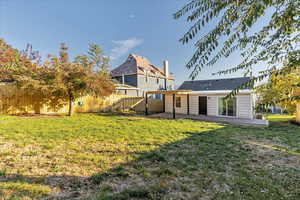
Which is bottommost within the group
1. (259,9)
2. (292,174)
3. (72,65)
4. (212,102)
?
(292,174)

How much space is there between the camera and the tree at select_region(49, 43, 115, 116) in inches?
316

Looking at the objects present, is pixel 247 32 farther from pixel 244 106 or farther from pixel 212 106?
pixel 212 106

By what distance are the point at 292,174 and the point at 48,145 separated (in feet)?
18.3

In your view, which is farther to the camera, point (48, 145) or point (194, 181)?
point (48, 145)

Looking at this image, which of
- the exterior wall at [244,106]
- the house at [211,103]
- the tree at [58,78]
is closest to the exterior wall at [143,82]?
the house at [211,103]

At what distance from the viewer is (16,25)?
899cm

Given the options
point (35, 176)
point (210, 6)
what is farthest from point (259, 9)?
point (35, 176)

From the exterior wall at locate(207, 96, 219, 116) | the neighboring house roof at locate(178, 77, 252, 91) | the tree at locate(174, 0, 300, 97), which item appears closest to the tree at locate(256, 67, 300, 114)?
the tree at locate(174, 0, 300, 97)

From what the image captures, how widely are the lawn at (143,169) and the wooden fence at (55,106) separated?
5.30m

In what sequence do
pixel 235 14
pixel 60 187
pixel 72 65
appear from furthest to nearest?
1. pixel 72 65
2. pixel 60 187
3. pixel 235 14

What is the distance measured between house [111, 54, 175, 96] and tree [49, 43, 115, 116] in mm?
9785

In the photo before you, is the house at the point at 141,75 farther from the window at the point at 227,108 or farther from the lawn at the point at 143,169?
the lawn at the point at 143,169

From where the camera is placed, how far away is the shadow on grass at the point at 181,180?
2004 mm

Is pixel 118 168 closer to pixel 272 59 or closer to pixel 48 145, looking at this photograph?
pixel 48 145
